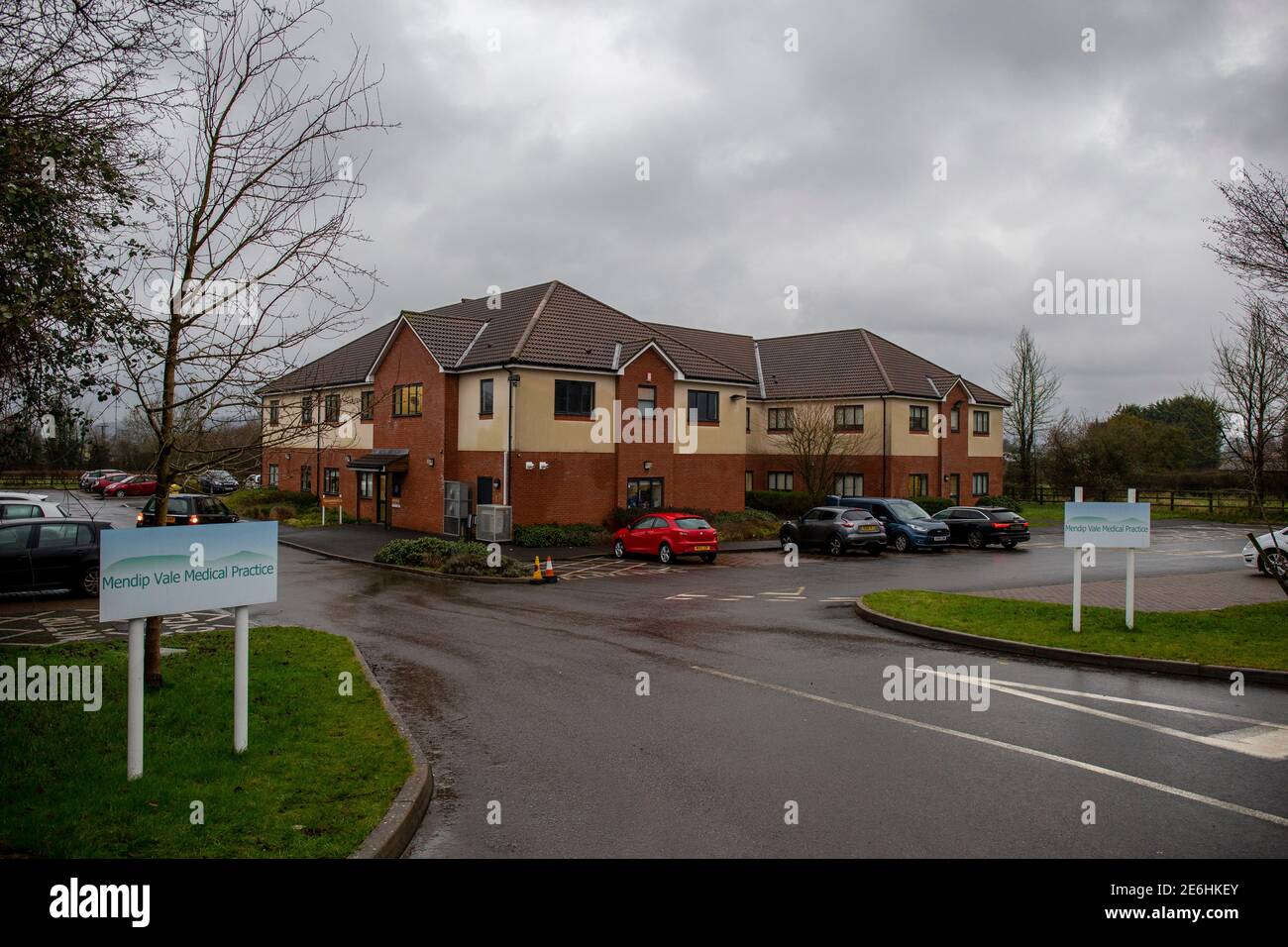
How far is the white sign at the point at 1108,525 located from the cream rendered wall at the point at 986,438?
3436 cm

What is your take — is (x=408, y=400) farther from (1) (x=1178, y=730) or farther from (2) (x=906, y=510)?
(1) (x=1178, y=730)

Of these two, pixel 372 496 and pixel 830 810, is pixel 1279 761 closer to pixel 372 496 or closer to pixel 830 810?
pixel 830 810

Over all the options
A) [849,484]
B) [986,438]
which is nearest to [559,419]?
[849,484]

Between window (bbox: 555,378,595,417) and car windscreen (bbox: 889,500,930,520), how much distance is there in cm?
1177

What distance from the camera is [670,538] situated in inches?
1021

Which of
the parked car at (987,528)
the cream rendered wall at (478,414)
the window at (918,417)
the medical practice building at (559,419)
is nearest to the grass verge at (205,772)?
the medical practice building at (559,419)

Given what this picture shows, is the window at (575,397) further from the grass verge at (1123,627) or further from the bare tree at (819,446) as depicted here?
the grass verge at (1123,627)

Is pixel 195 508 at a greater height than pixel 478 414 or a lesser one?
lesser

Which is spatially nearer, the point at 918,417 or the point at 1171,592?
the point at 1171,592

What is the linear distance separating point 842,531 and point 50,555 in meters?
21.9

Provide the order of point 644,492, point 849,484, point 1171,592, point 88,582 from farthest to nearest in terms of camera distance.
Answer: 1. point 849,484
2. point 644,492
3. point 1171,592
4. point 88,582
